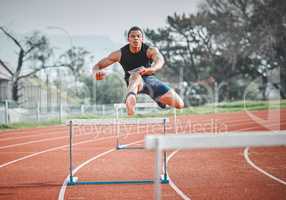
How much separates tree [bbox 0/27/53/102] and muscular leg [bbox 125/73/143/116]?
19593mm

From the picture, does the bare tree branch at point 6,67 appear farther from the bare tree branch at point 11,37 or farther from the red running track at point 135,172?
the red running track at point 135,172

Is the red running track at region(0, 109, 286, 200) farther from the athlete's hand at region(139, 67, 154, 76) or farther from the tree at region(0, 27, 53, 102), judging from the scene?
the tree at region(0, 27, 53, 102)

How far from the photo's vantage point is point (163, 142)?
2.15 m

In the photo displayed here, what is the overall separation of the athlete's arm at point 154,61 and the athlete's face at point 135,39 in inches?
5.7

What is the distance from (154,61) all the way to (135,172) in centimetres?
322

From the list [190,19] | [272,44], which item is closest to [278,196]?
[272,44]

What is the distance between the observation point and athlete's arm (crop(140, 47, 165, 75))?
414 cm

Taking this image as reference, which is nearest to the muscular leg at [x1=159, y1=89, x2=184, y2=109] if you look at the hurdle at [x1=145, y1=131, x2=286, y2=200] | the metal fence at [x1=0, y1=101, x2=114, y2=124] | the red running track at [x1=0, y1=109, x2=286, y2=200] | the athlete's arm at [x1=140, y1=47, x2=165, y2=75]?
the athlete's arm at [x1=140, y1=47, x2=165, y2=75]

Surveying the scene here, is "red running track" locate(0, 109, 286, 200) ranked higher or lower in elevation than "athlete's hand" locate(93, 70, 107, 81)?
lower

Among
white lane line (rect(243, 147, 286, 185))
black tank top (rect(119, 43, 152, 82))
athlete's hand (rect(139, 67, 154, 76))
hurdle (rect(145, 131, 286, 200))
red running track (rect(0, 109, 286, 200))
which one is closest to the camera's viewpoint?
hurdle (rect(145, 131, 286, 200))

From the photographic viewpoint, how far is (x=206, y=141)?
2168 mm

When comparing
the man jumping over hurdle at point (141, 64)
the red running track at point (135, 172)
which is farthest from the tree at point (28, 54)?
the man jumping over hurdle at point (141, 64)

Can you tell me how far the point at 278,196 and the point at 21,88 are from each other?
2019cm

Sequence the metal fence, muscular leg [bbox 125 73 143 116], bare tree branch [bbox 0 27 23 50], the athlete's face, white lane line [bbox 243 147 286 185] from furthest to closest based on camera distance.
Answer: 1. bare tree branch [bbox 0 27 23 50]
2. the metal fence
3. white lane line [bbox 243 147 286 185]
4. the athlete's face
5. muscular leg [bbox 125 73 143 116]
